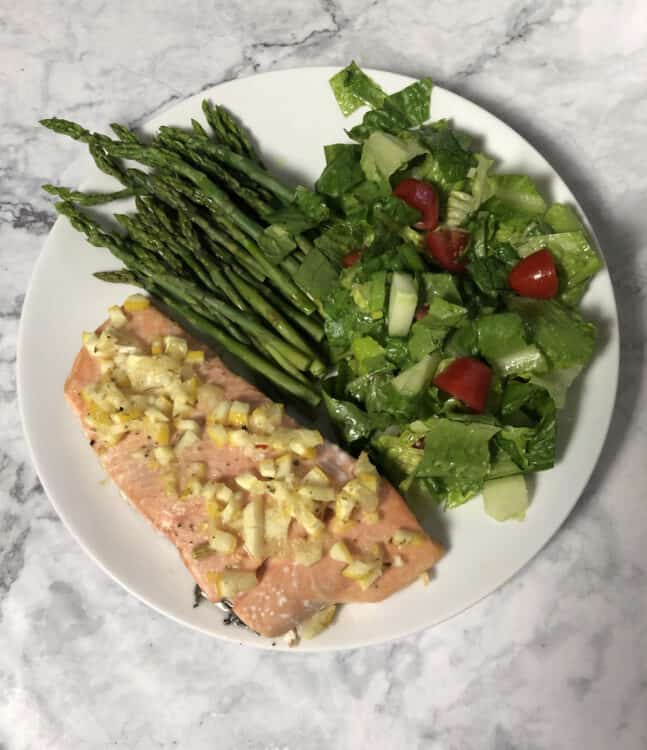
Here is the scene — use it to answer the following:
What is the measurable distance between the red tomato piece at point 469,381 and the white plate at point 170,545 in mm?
441

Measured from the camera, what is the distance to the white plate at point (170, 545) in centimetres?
333

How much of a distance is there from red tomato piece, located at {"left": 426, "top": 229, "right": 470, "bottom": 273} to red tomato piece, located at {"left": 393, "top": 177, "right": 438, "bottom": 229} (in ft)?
0.19

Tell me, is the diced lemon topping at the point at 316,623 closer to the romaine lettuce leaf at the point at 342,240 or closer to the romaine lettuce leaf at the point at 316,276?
the romaine lettuce leaf at the point at 316,276

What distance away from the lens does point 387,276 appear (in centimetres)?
344

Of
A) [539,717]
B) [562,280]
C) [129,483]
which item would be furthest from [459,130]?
[539,717]

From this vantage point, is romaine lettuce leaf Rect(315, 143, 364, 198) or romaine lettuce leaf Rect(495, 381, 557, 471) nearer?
romaine lettuce leaf Rect(495, 381, 557, 471)

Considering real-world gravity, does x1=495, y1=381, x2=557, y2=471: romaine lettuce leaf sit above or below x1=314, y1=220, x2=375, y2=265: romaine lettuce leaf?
below

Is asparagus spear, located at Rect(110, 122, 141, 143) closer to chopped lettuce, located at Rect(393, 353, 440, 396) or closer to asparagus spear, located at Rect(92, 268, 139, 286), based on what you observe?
asparagus spear, located at Rect(92, 268, 139, 286)

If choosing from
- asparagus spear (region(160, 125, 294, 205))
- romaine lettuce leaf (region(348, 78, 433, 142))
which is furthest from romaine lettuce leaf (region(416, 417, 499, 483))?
romaine lettuce leaf (region(348, 78, 433, 142))

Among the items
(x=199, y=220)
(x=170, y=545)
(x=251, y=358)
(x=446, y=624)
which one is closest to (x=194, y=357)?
(x=251, y=358)

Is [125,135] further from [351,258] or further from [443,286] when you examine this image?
[443,286]

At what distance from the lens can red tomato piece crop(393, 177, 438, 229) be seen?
11.7 ft

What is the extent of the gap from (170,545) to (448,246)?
174 cm

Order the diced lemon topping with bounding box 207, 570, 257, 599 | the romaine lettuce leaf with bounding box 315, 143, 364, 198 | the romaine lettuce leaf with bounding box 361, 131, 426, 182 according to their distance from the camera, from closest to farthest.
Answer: the diced lemon topping with bounding box 207, 570, 257, 599 → the romaine lettuce leaf with bounding box 361, 131, 426, 182 → the romaine lettuce leaf with bounding box 315, 143, 364, 198
